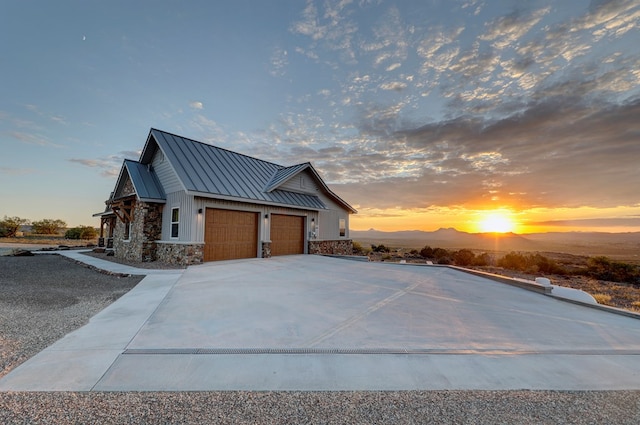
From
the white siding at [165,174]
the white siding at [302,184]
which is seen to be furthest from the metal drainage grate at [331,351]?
the white siding at [302,184]

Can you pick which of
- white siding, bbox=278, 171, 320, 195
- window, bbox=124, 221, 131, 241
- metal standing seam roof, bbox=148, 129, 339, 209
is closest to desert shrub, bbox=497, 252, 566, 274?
metal standing seam roof, bbox=148, 129, 339, 209

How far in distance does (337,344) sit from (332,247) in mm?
15293

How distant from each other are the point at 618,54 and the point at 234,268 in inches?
580

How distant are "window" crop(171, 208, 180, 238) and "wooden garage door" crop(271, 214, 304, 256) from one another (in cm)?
457

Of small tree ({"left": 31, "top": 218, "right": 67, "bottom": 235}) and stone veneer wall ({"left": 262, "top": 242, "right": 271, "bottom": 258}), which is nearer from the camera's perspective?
stone veneer wall ({"left": 262, "top": 242, "right": 271, "bottom": 258})

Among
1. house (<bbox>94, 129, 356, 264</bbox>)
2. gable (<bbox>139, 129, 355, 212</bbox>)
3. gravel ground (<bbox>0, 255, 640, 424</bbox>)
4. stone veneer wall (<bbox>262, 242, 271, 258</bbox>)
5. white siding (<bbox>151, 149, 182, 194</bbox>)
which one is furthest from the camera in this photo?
stone veneer wall (<bbox>262, 242, 271, 258</bbox>)

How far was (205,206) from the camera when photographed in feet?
38.3

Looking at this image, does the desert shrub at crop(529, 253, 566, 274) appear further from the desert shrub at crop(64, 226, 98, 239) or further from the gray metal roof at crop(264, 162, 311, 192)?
the desert shrub at crop(64, 226, 98, 239)

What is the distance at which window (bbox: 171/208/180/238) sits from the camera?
38.6 ft

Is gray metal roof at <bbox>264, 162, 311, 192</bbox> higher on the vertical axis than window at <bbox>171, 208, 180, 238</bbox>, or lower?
higher

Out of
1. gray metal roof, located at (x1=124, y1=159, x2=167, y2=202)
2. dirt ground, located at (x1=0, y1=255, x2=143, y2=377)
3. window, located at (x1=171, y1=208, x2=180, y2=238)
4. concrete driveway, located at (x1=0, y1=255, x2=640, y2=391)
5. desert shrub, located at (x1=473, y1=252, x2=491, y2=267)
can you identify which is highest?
gray metal roof, located at (x1=124, y1=159, x2=167, y2=202)

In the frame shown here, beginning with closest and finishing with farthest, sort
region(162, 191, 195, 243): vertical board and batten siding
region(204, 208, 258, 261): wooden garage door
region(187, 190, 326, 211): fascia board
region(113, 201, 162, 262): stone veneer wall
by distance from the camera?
region(187, 190, 326, 211): fascia board → region(162, 191, 195, 243): vertical board and batten siding → region(204, 208, 258, 261): wooden garage door → region(113, 201, 162, 262): stone veneer wall

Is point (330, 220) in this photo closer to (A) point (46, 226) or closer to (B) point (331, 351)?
(B) point (331, 351)

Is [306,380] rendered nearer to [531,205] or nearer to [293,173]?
[293,173]
